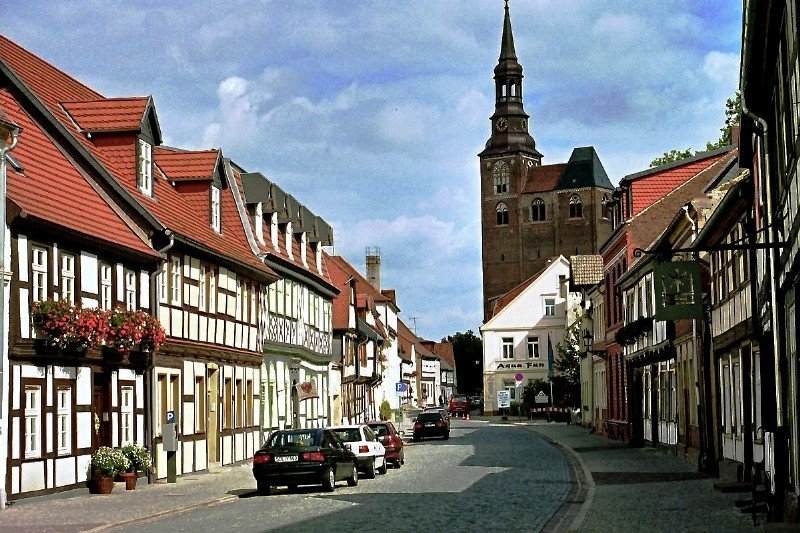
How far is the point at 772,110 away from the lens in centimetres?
1898

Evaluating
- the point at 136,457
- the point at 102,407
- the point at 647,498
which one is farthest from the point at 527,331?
the point at 647,498

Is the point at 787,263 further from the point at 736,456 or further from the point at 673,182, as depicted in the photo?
the point at 673,182

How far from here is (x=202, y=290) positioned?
3347cm

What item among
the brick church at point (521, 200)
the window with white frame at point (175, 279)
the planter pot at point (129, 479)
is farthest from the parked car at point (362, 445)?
the brick church at point (521, 200)

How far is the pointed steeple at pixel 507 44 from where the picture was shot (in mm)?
161750

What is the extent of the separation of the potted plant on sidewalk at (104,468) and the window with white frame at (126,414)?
1642 millimetres

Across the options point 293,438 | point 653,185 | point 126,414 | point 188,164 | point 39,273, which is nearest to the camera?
point 39,273

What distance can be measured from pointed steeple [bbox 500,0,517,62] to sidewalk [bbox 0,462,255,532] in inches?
5333

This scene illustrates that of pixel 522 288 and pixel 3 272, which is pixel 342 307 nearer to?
pixel 3 272

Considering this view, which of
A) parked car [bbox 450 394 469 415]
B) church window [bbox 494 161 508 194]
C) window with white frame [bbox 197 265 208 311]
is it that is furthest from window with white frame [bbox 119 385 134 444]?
church window [bbox 494 161 508 194]

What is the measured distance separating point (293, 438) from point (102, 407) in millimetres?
3820

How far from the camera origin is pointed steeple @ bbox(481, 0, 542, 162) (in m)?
163

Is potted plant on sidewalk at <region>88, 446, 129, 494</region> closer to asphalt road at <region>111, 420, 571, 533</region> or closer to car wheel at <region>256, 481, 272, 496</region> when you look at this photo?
asphalt road at <region>111, 420, 571, 533</region>

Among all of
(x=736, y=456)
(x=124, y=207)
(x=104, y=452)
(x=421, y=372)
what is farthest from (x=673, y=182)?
(x=421, y=372)
